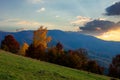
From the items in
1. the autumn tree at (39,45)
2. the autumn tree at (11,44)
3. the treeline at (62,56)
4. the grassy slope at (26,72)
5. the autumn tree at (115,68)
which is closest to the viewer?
the grassy slope at (26,72)

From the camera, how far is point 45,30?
409 ft

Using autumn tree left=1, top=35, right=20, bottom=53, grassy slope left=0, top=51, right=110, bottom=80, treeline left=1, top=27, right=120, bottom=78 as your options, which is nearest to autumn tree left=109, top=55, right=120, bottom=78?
treeline left=1, top=27, right=120, bottom=78

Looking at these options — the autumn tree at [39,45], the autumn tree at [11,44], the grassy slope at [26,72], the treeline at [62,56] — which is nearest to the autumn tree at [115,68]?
the treeline at [62,56]

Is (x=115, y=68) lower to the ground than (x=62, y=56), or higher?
lower

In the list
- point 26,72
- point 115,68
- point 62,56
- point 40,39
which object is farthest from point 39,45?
point 26,72

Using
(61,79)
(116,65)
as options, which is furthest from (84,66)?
(61,79)

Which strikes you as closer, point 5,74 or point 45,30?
point 5,74

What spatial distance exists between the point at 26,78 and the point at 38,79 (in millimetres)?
1794

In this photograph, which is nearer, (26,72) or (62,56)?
(26,72)

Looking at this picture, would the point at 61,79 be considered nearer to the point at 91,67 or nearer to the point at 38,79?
the point at 38,79

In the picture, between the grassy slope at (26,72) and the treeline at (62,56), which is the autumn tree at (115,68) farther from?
the grassy slope at (26,72)

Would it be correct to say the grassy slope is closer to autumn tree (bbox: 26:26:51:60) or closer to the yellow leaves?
autumn tree (bbox: 26:26:51:60)

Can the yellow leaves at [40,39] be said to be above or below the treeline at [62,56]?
above

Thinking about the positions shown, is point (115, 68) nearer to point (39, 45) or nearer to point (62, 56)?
point (62, 56)
